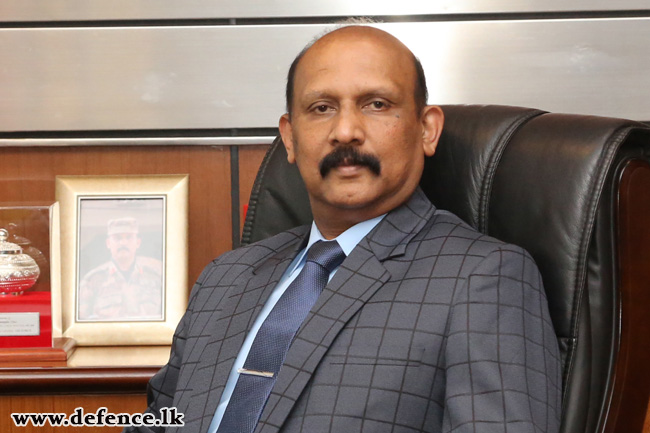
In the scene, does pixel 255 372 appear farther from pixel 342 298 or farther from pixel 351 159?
pixel 351 159

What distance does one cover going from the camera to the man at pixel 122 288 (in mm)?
1932

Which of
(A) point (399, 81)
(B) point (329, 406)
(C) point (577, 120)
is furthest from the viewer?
(A) point (399, 81)

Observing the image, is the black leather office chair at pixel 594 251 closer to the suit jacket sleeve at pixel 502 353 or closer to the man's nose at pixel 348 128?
the suit jacket sleeve at pixel 502 353

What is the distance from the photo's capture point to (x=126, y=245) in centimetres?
196

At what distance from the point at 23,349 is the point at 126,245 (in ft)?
1.17

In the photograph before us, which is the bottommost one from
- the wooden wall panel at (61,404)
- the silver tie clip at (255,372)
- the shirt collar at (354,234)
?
the wooden wall panel at (61,404)

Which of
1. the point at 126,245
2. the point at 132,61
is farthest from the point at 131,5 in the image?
the point at 126,245

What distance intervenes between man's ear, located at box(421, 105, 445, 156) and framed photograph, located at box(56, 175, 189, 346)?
858 mm

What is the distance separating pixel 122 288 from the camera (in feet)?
6.36

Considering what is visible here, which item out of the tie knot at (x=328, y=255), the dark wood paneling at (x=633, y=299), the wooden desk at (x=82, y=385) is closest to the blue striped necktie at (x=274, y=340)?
the tie knot at (x=328, y=255)

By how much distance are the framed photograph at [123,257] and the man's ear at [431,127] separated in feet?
2.82

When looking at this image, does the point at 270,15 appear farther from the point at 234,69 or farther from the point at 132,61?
the point at 132,61

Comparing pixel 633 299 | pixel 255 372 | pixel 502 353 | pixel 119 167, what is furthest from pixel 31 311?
pixel 633 299

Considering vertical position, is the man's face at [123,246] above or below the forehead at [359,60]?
below
